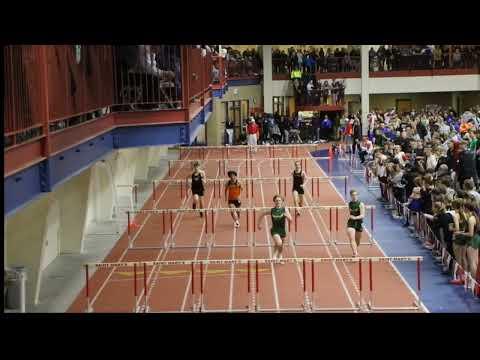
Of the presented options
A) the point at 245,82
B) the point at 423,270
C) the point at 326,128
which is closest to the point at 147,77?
the point at 423,270

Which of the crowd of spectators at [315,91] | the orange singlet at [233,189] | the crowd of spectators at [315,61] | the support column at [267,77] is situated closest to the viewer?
the orange singlet at [233,189]

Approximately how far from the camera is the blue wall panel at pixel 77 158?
12.4 metres

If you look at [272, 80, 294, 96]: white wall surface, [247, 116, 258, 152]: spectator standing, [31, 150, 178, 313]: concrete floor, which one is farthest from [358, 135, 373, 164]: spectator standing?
[272, 80, 294, 96]: white wall surface

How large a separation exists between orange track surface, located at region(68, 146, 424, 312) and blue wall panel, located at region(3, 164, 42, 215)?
13.1ft

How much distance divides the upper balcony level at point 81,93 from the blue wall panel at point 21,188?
115 mm

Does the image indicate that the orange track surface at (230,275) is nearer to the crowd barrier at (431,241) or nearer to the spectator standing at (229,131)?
the crowd barrier at (431,241)

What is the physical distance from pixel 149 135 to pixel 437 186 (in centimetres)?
598

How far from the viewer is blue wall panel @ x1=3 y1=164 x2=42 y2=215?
1016 cm

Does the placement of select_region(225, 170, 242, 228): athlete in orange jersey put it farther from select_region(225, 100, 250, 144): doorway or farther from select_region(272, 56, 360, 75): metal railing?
select_region(225, 100, 250, 144): doorway

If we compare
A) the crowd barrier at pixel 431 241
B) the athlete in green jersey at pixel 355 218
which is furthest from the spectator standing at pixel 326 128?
the athlete in green jersey at pixel 355 218
